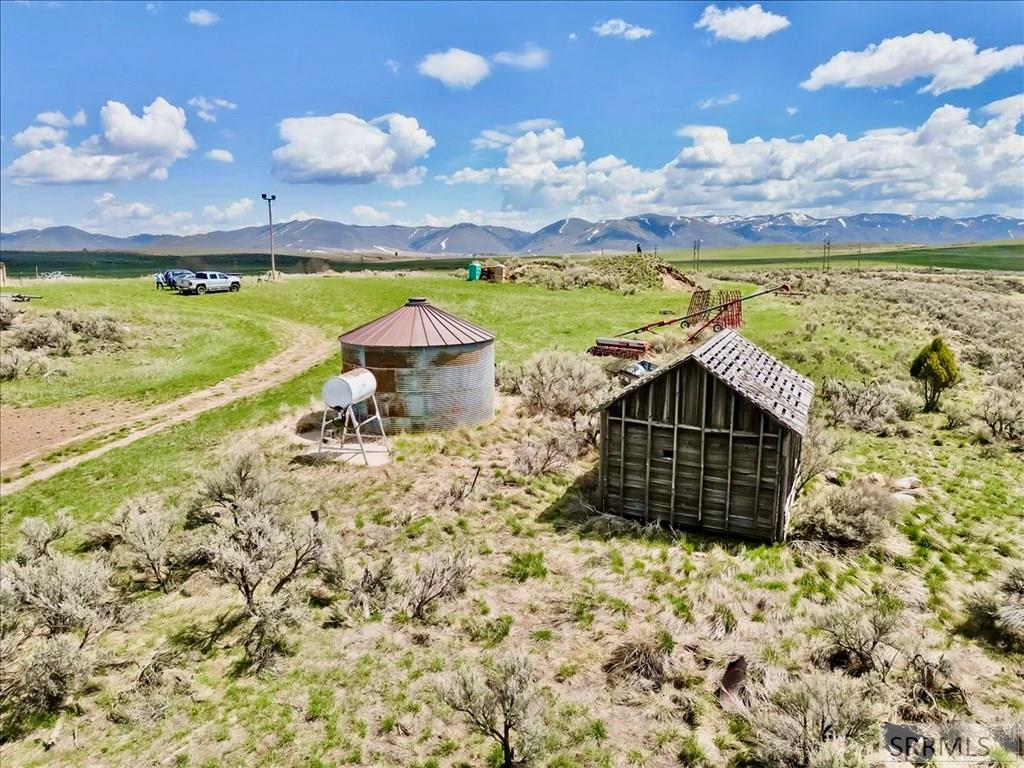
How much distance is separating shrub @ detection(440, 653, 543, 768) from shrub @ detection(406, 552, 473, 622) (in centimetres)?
273

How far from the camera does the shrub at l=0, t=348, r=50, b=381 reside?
2753cm

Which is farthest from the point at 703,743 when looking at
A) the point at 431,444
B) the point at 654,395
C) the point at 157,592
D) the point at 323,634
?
the point at 431,444

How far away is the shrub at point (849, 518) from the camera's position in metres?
12.7

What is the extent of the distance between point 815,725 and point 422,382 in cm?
1454

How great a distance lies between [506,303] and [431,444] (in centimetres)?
2805

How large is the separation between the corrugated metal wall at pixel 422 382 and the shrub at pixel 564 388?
130 inches

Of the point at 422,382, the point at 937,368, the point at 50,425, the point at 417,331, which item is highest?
the point at 417,331

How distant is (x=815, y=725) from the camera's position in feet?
23.8

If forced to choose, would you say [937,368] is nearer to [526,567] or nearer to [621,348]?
[621,348]

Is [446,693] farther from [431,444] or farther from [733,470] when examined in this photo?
[431,444]

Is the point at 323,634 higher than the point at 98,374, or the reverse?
the point at 98,374

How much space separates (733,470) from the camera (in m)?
13.1

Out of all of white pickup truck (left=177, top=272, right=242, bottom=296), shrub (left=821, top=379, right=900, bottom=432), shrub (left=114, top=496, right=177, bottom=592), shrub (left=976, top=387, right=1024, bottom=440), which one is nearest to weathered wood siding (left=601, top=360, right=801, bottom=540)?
shrub (left=821, top=379, right=900, bottom=432)

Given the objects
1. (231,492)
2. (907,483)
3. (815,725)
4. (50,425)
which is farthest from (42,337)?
(907,483)
